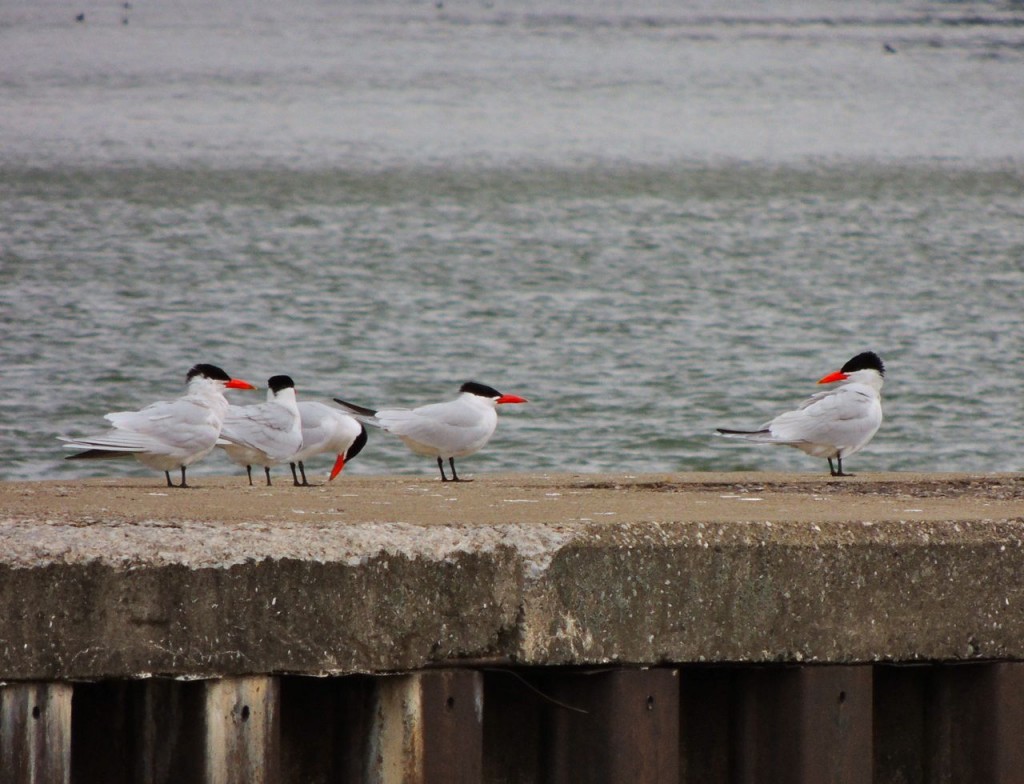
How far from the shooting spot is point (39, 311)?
68.6ft

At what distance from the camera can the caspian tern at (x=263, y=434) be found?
727 centimetres

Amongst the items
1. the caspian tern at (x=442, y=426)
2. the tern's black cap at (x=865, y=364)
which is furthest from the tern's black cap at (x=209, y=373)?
the tern's black cap at (x=865, y=364)

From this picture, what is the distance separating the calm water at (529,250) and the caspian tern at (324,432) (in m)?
5.30

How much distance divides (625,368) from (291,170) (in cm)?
1869

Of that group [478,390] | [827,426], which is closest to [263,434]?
[478,390]

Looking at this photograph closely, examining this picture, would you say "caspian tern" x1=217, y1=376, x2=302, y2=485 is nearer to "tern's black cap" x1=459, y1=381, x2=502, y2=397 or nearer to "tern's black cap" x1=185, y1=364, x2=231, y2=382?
"tern's black cap" x1=185, y1=364, x2=231, y2=382

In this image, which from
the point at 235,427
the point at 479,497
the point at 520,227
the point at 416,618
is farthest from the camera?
the point at 520,227

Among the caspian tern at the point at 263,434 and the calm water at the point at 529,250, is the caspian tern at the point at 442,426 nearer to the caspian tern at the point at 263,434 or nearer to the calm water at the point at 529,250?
the caspian tern at the point at 263,434

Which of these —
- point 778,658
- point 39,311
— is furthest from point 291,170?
point 778,658

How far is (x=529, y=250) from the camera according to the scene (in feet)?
89.1

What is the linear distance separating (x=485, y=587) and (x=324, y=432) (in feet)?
11.7

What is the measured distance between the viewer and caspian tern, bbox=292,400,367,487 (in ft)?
25.0

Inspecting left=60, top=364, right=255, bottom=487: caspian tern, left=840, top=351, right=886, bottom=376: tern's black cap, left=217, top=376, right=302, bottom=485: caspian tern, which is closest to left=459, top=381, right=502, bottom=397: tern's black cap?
left=217, top=376, right=302, bottom=485: caspian tern

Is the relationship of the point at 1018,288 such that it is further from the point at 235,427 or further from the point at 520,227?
the point at 235,427
